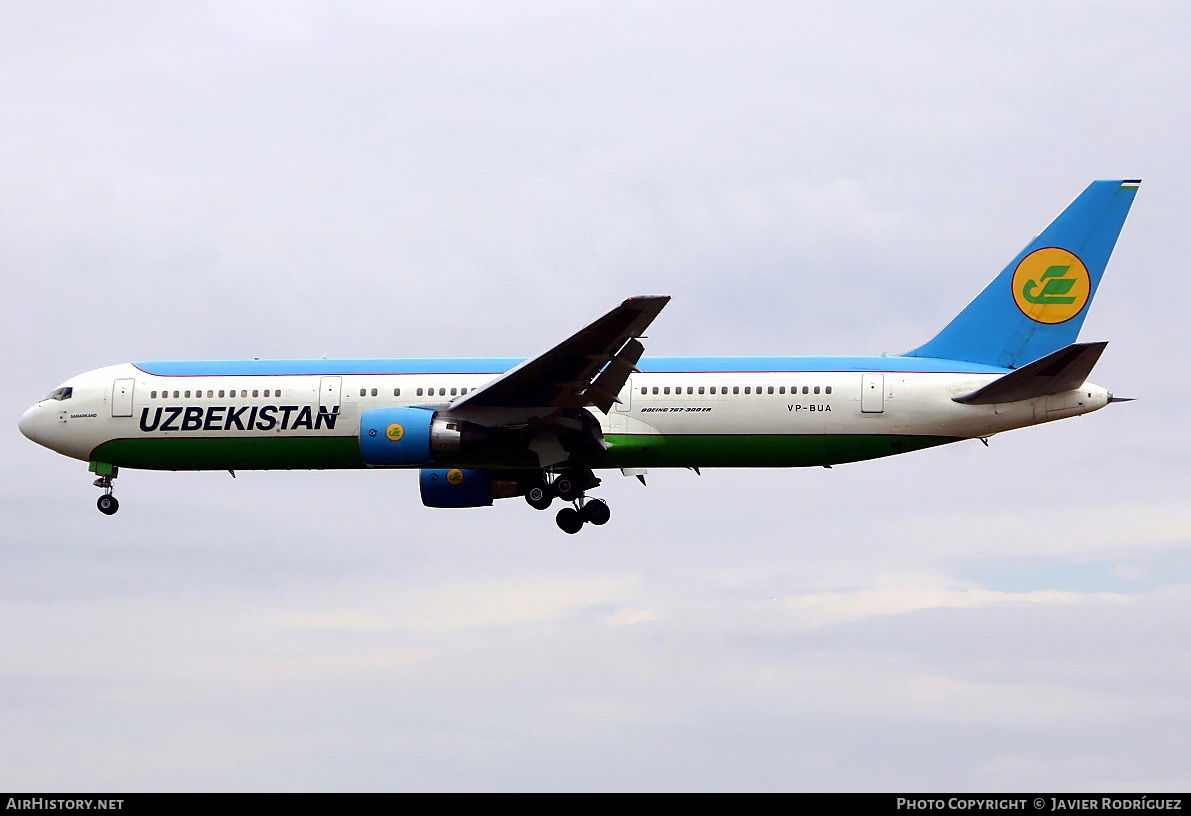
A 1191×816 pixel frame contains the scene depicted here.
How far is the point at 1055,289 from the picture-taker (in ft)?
109

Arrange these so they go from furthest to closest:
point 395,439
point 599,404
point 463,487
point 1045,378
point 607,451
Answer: point 463,487 → point 607,451 → point 599,404 → point 395,439 → point 1045,378

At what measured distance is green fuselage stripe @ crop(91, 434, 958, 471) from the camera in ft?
105

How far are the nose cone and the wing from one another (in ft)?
37.6

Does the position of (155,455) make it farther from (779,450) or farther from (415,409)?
(779,450)

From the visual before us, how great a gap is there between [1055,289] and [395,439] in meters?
15.2

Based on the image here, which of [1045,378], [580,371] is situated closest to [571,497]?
[580,371]

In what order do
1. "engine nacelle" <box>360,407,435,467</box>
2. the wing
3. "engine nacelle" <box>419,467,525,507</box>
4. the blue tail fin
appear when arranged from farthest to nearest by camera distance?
"engine nacelle" <box>419,467,525,507</box> → the blue tail fin → "engine nacelle" <box>360,407,435,467</box> → the wing

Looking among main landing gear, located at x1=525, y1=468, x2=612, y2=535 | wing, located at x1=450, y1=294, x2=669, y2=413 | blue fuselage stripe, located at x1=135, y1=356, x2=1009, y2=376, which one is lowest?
main landing gear, located at x1=525, y1=468, x2=612, y2=535

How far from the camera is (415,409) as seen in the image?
3164 centimetres

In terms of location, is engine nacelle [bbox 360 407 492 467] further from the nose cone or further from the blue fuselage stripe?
the nose cone

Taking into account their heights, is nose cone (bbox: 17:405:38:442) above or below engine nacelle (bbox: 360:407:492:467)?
above

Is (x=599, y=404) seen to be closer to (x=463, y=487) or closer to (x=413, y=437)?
(x=413, y=437)

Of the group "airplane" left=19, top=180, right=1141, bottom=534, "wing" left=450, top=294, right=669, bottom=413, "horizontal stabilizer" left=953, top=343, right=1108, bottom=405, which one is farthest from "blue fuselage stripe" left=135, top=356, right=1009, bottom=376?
"wing" left=450, top=294, right=669, bottom=413
